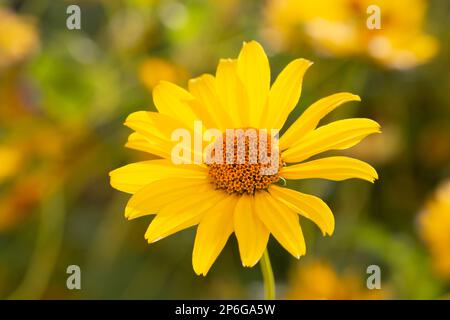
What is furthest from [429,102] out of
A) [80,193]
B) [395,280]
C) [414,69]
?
[80,193]

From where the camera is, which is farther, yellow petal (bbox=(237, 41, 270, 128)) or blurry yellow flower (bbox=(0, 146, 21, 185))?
blurry yellow flower (bbox=(0, 146, 21, 185))

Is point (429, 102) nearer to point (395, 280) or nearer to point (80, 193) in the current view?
point (395, 280)

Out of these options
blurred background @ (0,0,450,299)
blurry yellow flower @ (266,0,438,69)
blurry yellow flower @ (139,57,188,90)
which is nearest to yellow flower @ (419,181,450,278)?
blurred background @ (0,0,450,299)

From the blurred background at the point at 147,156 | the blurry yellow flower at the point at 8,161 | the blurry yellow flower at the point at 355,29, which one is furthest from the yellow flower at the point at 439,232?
the blurry yellow flower at the point at 8,161

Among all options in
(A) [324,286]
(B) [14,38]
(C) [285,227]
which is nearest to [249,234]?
(C) [285,227]

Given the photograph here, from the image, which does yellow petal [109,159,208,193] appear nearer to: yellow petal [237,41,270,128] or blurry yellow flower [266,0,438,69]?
yellow petal [237,41,270,128]

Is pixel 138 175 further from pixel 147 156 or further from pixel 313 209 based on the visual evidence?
pixel 147 156
